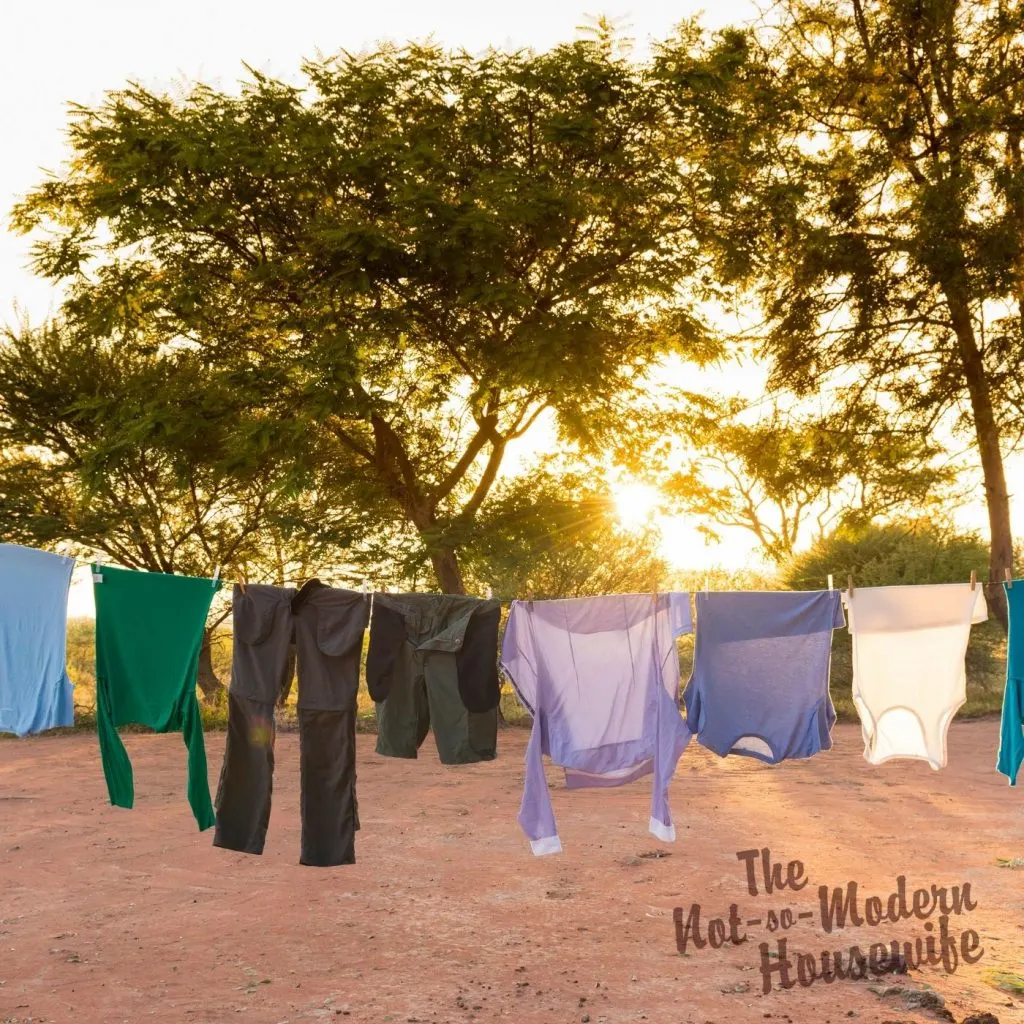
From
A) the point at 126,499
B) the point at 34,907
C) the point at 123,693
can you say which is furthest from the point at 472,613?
the point at 126,499

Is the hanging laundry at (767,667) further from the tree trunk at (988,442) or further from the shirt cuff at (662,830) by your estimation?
the tree trunk at (988,442)

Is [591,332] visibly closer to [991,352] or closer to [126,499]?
[991,352]

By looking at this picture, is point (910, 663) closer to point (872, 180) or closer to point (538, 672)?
point (538, 672)

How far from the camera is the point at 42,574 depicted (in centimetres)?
677

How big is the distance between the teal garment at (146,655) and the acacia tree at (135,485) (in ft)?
37.8

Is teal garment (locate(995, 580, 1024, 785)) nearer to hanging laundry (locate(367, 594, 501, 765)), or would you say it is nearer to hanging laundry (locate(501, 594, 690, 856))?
hanging laundry (locate(501, 594, 690, 856))

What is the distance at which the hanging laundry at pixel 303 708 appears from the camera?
7.09 metres

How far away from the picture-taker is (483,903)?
8609mm

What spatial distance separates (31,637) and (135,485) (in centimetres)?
1752

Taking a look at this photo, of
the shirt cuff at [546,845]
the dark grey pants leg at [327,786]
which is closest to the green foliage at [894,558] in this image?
the shirt cuff at [546,845]

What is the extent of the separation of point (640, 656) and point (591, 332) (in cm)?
977

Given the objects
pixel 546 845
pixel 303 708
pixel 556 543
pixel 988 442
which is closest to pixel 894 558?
pixel 988 442

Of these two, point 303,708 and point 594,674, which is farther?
point 594,674

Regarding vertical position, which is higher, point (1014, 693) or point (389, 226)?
point (389, 226)
